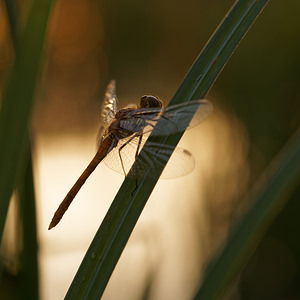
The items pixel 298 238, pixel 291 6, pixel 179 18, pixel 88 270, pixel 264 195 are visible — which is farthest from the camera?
pixel 179 18

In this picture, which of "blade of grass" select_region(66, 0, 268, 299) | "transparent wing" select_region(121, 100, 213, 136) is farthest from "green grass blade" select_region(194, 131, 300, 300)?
"transparent wing" select_region(121, 100, 213, 136)

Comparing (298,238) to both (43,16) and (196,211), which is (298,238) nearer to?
(196,211)

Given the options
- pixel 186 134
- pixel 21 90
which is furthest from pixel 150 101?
pixel 186 134

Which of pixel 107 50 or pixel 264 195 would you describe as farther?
pixel 107 50

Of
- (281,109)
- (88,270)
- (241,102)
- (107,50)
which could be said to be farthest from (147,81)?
(88,270)

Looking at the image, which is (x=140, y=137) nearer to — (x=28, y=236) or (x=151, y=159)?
(x=151, y=159)

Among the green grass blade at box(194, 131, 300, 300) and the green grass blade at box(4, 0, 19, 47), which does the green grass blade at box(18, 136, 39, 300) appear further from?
the green grass blade at box(194, 131, 300, 300)
